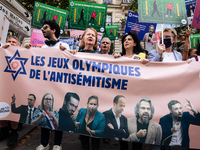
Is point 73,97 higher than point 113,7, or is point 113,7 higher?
Answer: point 113,7

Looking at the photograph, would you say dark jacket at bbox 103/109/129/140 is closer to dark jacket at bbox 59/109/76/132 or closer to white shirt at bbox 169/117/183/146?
dark jacket at bbox 59/109/76/132

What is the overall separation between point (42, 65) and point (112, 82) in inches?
45.4

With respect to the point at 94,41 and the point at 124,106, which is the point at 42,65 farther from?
the point at 124,106

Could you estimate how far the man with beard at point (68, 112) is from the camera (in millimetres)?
2377

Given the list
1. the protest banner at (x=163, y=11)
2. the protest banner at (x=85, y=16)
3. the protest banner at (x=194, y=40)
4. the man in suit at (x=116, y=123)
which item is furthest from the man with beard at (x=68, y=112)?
the protest banner at (x=194, y=40)

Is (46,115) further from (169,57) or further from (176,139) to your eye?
(169,57)

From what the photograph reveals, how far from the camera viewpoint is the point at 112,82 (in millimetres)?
2443

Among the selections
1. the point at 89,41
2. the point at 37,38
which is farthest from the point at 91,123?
the point at 37,38

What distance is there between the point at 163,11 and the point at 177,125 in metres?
1.96

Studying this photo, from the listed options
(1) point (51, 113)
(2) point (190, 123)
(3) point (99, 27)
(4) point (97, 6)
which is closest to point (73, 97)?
(1) point (51, 113)

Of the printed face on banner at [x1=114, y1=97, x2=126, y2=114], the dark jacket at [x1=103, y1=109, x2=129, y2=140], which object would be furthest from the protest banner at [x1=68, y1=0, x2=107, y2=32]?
the dark jacket at [x1=103, y1=109, x2=129, y2=140]

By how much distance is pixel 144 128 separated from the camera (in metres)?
2.28

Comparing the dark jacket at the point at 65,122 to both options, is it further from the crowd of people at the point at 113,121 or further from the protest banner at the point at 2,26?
the protest banner at the point at 2,26

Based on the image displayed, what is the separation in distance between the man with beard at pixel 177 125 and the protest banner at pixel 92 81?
0.03 m
